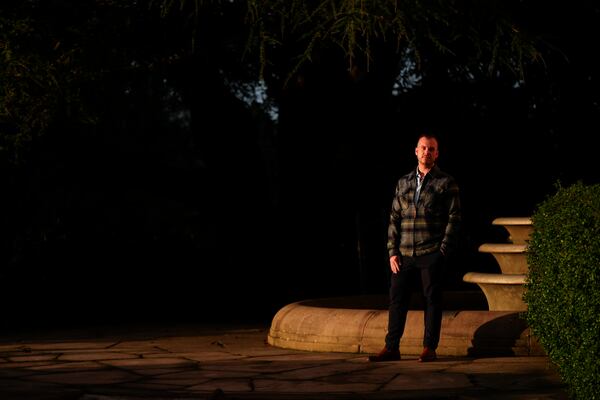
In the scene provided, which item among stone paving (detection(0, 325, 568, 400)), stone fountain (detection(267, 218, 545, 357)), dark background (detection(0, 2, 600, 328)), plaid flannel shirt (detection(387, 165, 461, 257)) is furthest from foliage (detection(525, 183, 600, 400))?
dark background (detection(0, 2, 600, 328))

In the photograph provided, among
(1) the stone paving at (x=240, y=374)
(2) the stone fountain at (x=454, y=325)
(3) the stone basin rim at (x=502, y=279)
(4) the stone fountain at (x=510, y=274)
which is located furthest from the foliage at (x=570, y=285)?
(4) the stone fountain at (x=510, y=274)

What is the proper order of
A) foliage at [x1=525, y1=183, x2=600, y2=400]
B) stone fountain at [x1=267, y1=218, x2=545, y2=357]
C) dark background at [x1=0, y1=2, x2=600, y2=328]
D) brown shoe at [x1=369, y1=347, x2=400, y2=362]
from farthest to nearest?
dark background at [x1=0, y1=2, x2=600, y2=328] → stone fountain at [x1=267, y1=218, x2=545, y2=357] → brown shoe at [x1=369, y1=347, x2=400, y2=362] → foliage at [x1=525, y1=183, x2=600, y2=400]

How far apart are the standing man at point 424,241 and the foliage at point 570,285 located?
1598 millimetres

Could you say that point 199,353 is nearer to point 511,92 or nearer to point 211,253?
point 211,253

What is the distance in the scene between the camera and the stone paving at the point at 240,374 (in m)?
7.63

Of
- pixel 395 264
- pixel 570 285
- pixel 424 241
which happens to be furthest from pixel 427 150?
pixel 570 285

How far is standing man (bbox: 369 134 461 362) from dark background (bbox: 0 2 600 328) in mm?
5719

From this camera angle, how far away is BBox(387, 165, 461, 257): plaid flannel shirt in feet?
30.7

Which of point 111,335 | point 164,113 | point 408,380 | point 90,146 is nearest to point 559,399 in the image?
point 408,380

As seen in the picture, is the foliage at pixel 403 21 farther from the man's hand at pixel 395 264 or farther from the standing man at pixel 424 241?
the man's hand at pixel 395 264

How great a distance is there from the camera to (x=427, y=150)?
9422 mm

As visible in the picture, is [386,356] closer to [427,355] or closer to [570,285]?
[427,355]

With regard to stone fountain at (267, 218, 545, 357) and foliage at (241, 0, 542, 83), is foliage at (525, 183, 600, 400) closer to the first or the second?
stone fountain at (267, 218, 545, 357)

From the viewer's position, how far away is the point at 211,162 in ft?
51.8
